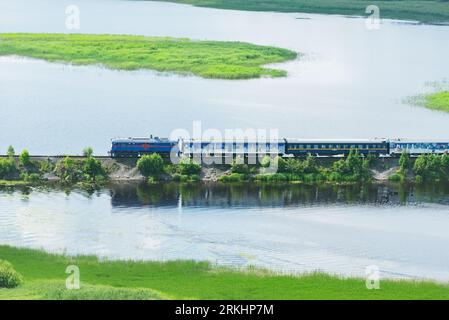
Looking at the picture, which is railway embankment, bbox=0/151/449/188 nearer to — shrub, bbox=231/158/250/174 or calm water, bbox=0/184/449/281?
shrub, bbox=231/158/250/174

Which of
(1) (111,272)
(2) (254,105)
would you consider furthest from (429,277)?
(2) (254,105)

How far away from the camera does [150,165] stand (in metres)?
72.8

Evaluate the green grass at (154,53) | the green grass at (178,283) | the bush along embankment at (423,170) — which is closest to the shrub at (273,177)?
the bush along embankment at (423,170)

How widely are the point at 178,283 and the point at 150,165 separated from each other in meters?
21.3

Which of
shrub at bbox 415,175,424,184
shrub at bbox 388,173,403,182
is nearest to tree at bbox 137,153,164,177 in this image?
shrub at bbox 388,173,403,182

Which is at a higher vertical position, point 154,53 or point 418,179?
point 154,53

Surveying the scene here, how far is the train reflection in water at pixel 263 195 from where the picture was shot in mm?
67812

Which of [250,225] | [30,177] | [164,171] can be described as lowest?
[250,225]

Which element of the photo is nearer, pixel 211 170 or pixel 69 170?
pixel 69 170

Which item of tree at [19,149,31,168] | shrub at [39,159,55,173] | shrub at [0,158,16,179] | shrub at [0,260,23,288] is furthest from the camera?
tree at [19,149,31,168]

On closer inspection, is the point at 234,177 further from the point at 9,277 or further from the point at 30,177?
the point at 9,277

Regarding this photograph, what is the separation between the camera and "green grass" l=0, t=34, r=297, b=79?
11225cm

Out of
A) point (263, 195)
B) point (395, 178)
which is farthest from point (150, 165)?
point (395, 178)

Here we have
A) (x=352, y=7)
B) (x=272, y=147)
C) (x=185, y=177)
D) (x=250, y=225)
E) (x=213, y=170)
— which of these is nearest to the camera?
(x=250, y=225)
